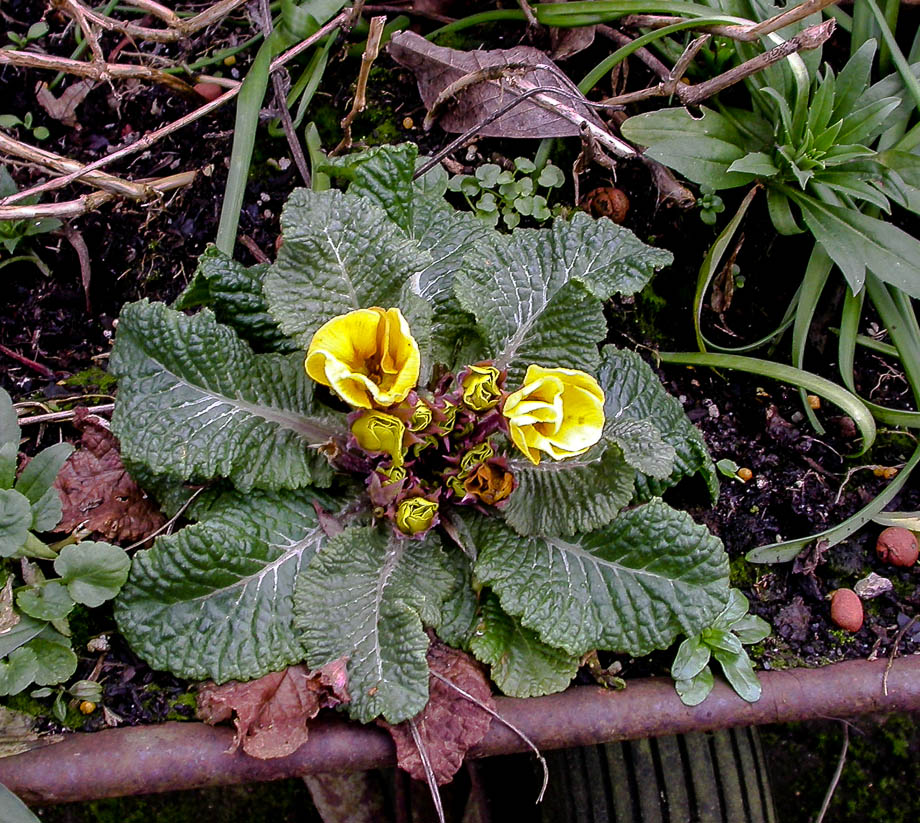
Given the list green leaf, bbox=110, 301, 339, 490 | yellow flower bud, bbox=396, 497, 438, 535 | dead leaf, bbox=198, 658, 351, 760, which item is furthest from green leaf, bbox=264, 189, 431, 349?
dead leaf, bbox=198, 658, 351, 760

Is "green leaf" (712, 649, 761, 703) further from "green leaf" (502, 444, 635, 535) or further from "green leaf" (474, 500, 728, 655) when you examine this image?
"green leaf" (502, 444, 635, 535)

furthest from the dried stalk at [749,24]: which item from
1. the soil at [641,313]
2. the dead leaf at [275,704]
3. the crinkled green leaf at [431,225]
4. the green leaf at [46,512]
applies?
the green leaf at [46,512]

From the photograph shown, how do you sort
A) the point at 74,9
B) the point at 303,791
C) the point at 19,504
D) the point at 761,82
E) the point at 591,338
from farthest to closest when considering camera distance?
the point at 303,791 < the point at 761,82 < the point at 74,9 < the point at 591,338 < the point at 19,504

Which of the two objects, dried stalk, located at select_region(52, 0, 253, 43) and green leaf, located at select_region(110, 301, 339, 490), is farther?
dried stalk, located at select_region(52, 0, 253, 43)

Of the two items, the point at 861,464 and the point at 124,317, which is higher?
the point at 124,317

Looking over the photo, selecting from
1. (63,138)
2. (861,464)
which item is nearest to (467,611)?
(861,464)

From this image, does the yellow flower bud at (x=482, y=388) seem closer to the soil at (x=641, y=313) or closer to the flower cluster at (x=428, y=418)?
the flower cluster at (x=428, y=418)

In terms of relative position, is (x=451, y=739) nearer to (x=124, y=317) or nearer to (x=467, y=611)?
(x=467, y=611)
